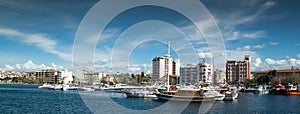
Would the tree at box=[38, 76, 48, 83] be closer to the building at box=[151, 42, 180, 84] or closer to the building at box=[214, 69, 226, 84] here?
the building at box=[151, 42, 180, 84]

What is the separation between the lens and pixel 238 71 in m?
152

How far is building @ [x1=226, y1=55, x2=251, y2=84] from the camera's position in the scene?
150 m

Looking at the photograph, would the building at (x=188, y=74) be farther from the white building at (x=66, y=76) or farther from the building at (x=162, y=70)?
the white building at (x=66, y=76)

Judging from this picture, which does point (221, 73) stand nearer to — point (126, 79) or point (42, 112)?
point (126, 79)

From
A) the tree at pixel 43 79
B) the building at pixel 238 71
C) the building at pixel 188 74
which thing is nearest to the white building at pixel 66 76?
the tree at pixel 43 79

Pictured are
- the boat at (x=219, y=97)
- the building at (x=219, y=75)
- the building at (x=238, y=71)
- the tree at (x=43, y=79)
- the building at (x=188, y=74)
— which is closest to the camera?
the boat at (x=219, y=97)

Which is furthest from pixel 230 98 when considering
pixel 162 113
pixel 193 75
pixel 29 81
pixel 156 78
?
pixel 29 81

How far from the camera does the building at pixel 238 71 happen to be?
149875 millimetres

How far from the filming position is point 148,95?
58.3 metres

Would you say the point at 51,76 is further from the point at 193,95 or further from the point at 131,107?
the point at 131,107

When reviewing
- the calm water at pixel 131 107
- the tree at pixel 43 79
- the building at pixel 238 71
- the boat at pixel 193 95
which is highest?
the building at pixel 238 71

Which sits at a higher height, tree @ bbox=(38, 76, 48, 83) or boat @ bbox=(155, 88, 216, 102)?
boat @ bbox=(155, 88, 216, 102)

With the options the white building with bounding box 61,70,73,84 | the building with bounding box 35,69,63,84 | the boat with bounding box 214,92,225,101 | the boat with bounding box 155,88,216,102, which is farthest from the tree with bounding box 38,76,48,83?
the boat with bounding box 214,92,225,101

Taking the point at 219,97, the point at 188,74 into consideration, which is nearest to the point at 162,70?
the point at 188,74
